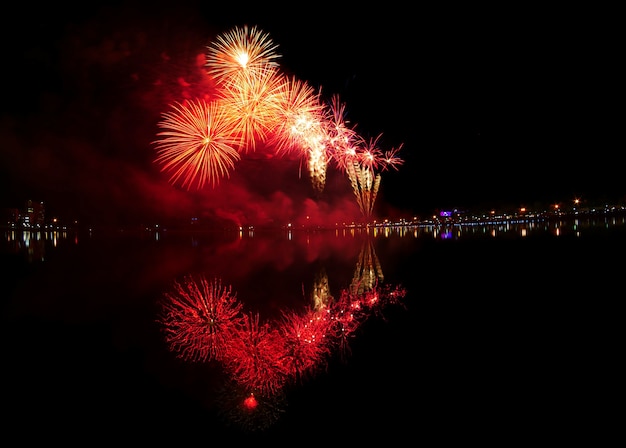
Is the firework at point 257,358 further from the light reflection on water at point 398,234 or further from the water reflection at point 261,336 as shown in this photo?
the light reflection on water at point 398,234

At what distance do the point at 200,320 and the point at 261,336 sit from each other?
1.09 meters

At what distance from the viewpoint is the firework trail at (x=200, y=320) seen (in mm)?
4293

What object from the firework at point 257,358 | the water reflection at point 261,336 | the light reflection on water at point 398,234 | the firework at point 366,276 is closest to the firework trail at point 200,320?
the water reflection at point 261,336

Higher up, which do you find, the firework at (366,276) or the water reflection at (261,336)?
the firework at (366,276)

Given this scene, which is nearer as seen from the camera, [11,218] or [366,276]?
[366,276]

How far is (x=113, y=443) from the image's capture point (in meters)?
2.61

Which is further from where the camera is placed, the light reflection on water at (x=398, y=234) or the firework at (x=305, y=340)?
the light reflection on water at (x=398, y=234)

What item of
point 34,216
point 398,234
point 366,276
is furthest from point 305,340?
point 34,216

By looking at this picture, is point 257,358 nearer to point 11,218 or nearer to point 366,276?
point 366,276

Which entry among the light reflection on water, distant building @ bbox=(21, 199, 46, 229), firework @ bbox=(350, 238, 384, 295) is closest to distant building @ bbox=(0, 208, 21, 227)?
distant building @ bbox=(21, 199, 46, 229)

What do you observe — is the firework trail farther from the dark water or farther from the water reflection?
the dark water

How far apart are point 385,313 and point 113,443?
346 cm

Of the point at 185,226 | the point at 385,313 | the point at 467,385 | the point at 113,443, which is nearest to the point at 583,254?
the point at 385,313

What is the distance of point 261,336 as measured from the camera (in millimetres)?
4578
